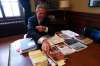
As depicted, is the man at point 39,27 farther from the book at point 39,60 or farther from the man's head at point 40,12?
the book at point 39,60

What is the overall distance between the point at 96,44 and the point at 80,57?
404 millimetres

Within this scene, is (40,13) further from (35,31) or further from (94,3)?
(94,3)

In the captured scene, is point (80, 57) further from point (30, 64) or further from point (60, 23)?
point (60, 23)

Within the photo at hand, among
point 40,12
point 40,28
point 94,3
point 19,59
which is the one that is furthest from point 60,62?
point 94,3

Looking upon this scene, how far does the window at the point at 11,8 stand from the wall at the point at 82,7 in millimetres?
1372

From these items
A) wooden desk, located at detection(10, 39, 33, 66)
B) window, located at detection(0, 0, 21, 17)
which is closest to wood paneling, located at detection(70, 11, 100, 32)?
wooden desk, located at detection(10, 39, 33, 66)

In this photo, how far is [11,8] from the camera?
9.25 feet

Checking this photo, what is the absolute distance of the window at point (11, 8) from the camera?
273 centimetres

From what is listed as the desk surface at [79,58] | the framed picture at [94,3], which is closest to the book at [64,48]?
the desk surface at [79,58]

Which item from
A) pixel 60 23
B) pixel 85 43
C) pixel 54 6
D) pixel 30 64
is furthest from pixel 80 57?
pixel 54 6

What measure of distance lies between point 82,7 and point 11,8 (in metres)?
1.74

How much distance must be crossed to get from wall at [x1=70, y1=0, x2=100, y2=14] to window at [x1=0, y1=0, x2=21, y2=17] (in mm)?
1372

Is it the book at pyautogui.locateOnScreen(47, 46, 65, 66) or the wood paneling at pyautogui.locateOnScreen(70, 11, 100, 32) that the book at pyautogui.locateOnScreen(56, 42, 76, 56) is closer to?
the book at pyautogui.locateOnScreen(47, 46, 65, 66)

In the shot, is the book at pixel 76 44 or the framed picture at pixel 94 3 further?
the framed picture at pixel 94 3
